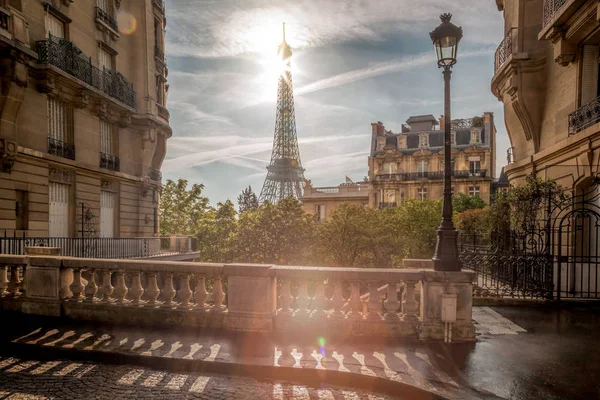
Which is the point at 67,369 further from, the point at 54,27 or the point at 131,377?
the point at 54,27

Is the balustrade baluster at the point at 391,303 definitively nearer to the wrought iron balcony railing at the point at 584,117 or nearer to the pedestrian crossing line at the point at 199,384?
the pedestrian crossing line at the point at 199,384

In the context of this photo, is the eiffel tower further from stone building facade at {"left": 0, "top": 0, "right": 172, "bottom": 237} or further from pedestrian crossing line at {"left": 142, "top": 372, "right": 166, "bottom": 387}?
pedestrian crossing line at {"left": 142, "top": 372, "right": 166, "bottom": 387}

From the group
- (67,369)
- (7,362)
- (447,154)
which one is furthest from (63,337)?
(447,154)

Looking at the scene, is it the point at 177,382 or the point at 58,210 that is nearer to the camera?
the point at 177,382

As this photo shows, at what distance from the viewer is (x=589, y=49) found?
36.9ft

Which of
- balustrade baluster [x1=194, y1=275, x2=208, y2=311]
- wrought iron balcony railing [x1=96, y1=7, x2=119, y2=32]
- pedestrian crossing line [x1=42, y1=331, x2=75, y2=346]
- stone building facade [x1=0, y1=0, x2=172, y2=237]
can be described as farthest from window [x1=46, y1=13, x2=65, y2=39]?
balustrade baluster [x1=194, y1=275, x2=208, y2=311]

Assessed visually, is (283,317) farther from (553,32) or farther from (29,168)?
(29,168)

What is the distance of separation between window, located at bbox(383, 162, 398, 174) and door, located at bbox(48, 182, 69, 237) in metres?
43.8

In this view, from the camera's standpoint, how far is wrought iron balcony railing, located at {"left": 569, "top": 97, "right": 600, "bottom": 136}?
10445 mm

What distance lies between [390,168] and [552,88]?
41996mm

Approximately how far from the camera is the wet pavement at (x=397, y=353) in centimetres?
473

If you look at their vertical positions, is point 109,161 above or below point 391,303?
above

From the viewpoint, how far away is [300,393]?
4.75 meters

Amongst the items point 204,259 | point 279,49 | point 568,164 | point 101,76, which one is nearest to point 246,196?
point 279,49
